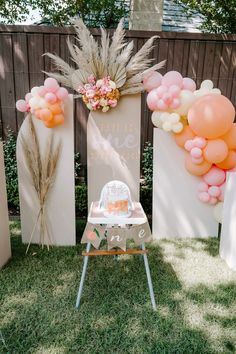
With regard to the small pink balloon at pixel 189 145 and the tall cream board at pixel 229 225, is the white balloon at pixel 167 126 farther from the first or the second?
the tall cream board at pixel 229 225

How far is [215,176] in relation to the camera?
3334 millimetres

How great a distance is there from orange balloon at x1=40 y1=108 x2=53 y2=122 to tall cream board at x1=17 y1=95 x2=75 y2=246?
213 mm

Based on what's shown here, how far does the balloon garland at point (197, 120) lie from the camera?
2967 millimetres

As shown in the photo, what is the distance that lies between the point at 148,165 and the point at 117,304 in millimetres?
2656

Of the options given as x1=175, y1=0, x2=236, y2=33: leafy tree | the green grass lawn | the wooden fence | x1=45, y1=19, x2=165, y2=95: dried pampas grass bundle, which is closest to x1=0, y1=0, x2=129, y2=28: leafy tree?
x1=175, y1=0, x2=236, y2=33: leafy tree

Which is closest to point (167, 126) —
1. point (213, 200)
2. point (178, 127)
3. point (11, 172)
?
point (178, 127)

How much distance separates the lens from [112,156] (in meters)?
3.44

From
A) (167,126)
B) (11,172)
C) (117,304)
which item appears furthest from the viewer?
(11,172)

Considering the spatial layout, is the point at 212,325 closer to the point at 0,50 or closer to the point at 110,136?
the point at 110,136

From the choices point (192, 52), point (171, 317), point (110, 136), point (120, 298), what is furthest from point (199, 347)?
point (192, 52)

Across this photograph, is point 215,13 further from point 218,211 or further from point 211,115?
point 218,211

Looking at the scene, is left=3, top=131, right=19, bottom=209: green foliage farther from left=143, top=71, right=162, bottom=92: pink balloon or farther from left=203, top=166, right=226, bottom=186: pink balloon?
left=203, top=166, right=226, bottom=186: pink balloon

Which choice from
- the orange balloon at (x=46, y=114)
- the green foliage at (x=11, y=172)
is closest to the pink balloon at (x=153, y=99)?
the orange balloon at (x=46, y=114)

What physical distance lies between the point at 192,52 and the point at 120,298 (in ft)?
13.1
